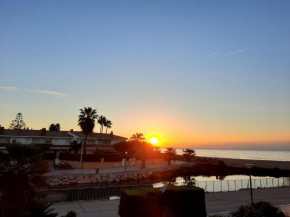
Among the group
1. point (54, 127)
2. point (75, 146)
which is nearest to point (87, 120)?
point (75, 146)

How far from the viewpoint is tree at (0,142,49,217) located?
335 inches

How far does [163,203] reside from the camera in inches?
454

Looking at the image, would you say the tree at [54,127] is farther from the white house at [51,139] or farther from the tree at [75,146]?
the tree at [75,146]

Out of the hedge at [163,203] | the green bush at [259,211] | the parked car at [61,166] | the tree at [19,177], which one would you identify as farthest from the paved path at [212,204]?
the parked car at [61,166]

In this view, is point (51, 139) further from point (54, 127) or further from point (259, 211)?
point (259, 211)

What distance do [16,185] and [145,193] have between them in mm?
5549

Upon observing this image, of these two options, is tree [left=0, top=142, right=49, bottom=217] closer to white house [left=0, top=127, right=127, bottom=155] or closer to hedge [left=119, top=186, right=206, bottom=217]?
hedge [left=119, top=186, right=206, bottom=217]

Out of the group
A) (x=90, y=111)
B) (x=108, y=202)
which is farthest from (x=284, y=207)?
(x=90, y=111)

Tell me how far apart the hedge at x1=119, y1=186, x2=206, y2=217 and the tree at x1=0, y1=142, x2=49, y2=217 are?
13.2 ft

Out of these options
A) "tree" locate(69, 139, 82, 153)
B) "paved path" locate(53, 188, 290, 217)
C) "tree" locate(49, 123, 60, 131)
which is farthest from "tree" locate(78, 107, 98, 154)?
"tree" locate(49, 123, 60, 131)

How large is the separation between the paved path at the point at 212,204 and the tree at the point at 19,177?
630 centimetres

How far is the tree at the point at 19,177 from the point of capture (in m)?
8.50

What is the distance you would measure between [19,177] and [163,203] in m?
6.60

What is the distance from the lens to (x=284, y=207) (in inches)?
645
